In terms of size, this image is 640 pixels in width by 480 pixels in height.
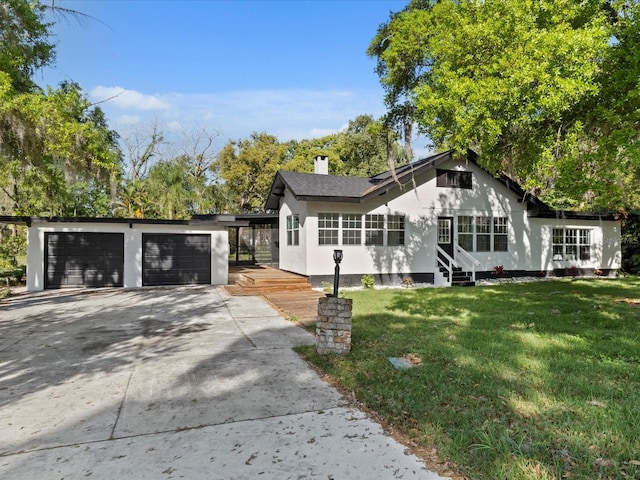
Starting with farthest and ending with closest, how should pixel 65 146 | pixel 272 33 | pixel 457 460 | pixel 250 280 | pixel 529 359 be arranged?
pixel 272 33
pixel 250 280
pixel 65 146
pixel 529 359
pixel 457 460

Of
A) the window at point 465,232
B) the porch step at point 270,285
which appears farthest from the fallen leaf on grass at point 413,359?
the window at point 465,232

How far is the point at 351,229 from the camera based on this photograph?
1300 cm

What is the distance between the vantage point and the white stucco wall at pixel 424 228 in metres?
12.7

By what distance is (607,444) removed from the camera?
273 cm

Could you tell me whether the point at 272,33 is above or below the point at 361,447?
above

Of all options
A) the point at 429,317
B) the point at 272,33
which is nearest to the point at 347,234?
the point at 429,317

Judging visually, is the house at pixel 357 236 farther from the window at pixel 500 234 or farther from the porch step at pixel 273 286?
the porch step at pixel 273 286

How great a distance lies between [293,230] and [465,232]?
6.52m

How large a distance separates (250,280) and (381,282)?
450cm

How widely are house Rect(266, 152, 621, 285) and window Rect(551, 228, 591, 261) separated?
43 millimetres

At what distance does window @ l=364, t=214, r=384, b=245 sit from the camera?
518 inches

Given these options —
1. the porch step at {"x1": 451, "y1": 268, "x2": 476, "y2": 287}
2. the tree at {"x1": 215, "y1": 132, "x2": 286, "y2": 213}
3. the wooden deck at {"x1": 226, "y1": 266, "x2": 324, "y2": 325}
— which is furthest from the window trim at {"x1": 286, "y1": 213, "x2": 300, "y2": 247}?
the tree at {"x1": 215, "y1": 132, "x2": 286, "y2": 213}

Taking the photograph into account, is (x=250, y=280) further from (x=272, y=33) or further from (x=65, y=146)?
(x=272, y=33)

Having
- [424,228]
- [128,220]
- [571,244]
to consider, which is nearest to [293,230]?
[424,228]
